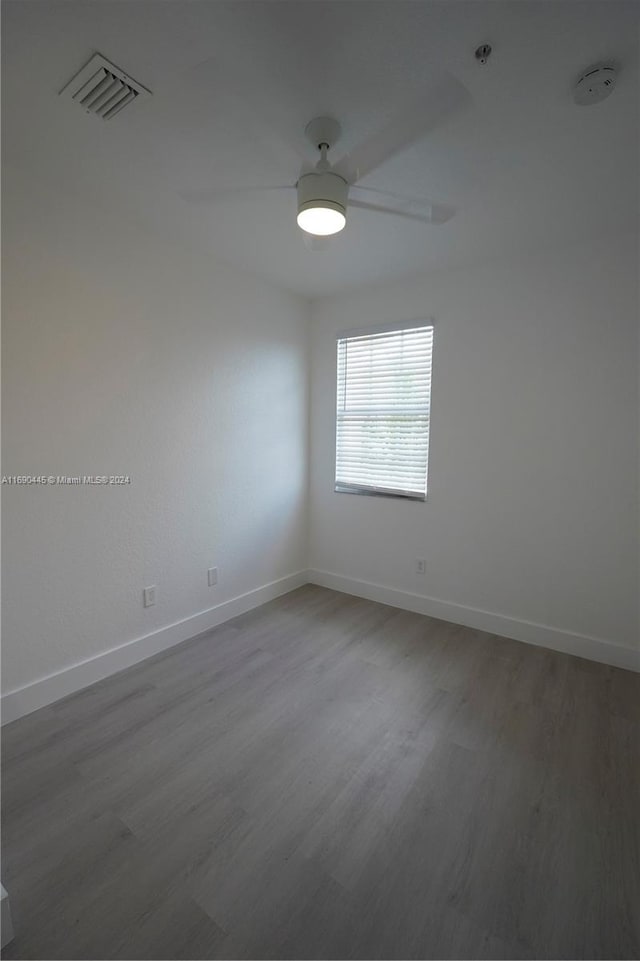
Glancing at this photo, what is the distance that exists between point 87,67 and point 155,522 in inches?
80.6

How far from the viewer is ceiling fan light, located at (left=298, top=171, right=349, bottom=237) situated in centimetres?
152

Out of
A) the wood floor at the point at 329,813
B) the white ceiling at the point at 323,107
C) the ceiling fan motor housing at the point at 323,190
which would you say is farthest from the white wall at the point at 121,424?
the ceiling fan motor housing at the point at 323,190

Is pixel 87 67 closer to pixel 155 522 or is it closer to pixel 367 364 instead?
pixel 155 522

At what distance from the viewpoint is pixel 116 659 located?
7.70 feet

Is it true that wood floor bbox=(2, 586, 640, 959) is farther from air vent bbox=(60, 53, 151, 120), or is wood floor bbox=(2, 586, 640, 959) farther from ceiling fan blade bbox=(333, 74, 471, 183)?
air vent bbox=(60, 53, 151, 120)

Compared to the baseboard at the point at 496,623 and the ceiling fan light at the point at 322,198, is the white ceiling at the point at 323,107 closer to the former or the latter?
the ceiling fan light at the point at 322,198

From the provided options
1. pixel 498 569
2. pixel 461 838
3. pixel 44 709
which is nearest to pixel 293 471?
pixel 498 569

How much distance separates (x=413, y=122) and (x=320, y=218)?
44cm

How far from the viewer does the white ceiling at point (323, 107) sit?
3.75 ft

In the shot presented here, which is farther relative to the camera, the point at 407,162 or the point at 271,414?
the point at 271,414

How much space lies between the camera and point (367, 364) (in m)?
3.36

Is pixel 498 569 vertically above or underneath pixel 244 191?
underneath

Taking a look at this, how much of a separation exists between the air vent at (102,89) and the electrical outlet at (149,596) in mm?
2309

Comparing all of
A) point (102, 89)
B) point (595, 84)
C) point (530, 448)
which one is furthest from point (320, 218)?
point (530, 448)
